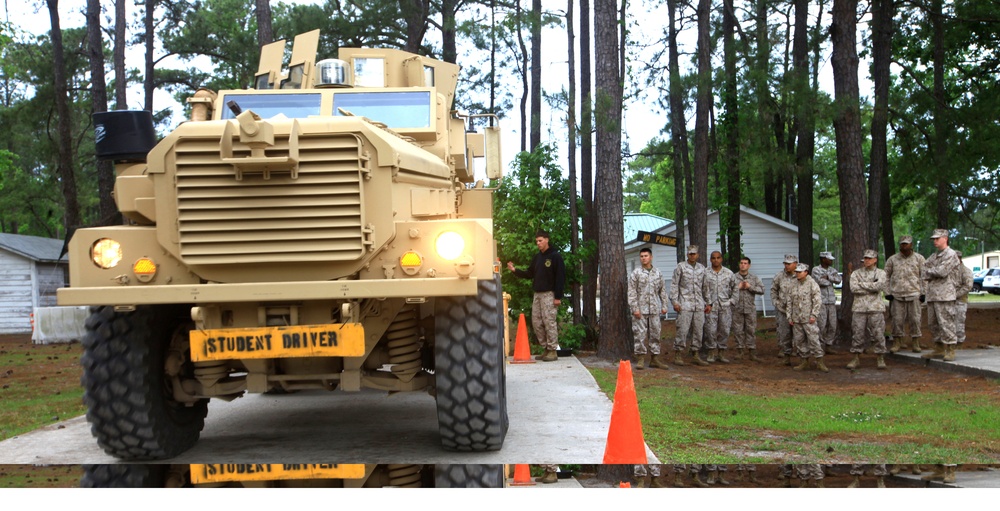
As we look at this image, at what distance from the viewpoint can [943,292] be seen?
47.8ft

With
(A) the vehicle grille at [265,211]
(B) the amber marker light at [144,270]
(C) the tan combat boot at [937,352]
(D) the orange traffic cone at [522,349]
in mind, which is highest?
(A) the vehicle grille at [265,211]

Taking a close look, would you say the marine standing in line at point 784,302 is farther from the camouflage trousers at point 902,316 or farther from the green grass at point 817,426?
the green grass at point 817,426

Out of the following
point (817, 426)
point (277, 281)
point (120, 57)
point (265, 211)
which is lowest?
point (817, 426)

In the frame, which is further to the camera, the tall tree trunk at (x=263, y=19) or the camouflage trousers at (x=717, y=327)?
the tall tree trunk at (x=263, y=19)

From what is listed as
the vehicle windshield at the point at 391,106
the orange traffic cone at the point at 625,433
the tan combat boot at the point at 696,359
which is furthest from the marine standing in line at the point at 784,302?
the orange traffic cone at the point at 625,433

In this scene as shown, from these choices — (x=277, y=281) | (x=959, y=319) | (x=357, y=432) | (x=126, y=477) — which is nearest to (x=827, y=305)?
(x=959, y=319)

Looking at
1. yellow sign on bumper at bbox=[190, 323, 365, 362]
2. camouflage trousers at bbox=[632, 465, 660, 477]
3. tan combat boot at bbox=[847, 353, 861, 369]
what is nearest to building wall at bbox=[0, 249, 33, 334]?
tan combat boot at bbox=[847, 353, 861, 369]

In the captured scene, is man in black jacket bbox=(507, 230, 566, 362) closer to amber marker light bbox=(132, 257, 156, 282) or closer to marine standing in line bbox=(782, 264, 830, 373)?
marine standing in line bbox=(782, 264, 830, 373)

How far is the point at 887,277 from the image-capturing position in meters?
15.7

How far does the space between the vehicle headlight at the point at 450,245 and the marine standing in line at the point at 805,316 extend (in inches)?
360

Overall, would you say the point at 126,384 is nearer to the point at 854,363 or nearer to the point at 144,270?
the point at 144,270

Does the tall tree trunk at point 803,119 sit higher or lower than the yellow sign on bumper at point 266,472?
higher

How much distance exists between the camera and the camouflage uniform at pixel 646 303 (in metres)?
14.4

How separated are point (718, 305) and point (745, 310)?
719mm
